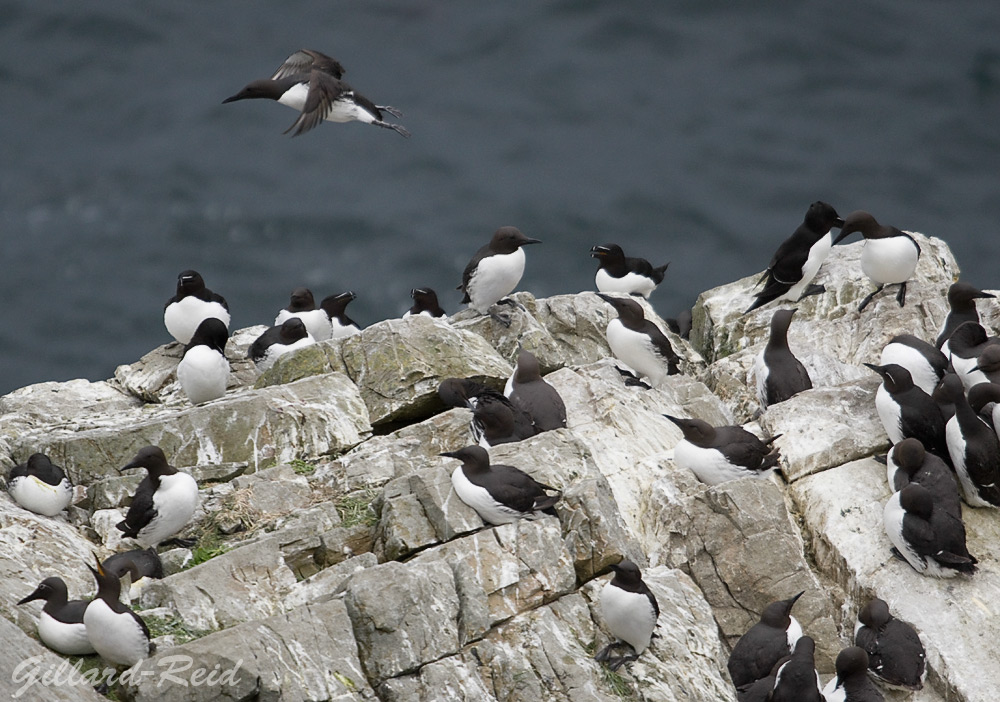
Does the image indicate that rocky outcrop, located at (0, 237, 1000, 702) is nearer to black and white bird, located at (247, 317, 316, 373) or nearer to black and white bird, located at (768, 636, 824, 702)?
black and white bird, located at (768, 636, 824, 702)

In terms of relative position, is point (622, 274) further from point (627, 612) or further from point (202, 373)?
point (627, 612)

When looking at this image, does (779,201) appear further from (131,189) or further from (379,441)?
(379,441)

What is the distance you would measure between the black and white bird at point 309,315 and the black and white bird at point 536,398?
342 cm

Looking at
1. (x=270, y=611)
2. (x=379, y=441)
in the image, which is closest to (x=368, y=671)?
(x=270, y=611)

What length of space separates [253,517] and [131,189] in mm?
16666

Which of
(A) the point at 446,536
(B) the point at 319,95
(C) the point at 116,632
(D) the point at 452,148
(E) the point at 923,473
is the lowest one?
(D) the point at 452,148

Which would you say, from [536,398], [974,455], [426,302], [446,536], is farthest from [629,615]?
[426,302]

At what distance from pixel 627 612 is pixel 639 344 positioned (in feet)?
14.9

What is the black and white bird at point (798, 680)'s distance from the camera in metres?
7.03

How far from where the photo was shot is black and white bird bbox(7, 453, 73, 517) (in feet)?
26.9

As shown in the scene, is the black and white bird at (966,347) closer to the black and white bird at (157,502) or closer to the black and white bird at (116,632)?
the black and white bird at (157,502)

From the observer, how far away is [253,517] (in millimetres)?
8016

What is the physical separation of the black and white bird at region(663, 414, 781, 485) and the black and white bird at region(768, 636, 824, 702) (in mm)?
1604

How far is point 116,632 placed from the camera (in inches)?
243
